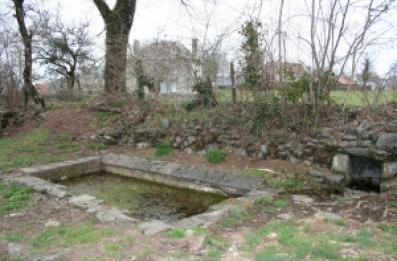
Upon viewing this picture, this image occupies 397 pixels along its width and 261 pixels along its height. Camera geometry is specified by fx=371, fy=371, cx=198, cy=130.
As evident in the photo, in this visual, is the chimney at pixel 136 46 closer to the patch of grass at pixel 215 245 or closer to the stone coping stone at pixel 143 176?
the stone coping stone at pixel 143 176

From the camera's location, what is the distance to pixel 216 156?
6957mm

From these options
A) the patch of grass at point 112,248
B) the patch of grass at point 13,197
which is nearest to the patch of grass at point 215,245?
the patch of grass at point 112,248

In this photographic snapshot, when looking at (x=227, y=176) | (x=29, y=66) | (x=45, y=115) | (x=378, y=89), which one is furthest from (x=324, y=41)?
(x=29, y=66)

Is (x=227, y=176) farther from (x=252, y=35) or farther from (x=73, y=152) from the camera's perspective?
(x=73, y=152)

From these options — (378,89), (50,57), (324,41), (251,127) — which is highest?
(50,57)

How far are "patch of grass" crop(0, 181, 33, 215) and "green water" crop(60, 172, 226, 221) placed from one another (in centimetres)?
73

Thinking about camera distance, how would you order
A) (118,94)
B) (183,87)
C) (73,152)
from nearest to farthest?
(73,152) → (183,87) → (118,94)

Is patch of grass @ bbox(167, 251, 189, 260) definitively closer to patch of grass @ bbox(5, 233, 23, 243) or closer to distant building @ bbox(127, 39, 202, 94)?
patch of grass @ bbox(5, 233, 23, 243)

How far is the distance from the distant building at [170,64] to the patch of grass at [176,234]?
5.31m

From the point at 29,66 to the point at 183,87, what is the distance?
532 cm

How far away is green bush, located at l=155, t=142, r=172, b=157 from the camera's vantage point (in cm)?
771

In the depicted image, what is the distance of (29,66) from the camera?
11.4 meters

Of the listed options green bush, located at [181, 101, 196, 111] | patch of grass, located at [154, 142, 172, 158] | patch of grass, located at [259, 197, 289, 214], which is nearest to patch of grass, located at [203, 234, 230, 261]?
patch of grass, located at [259, 197, 289, 214]

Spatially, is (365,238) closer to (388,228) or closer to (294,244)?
(388,228)
